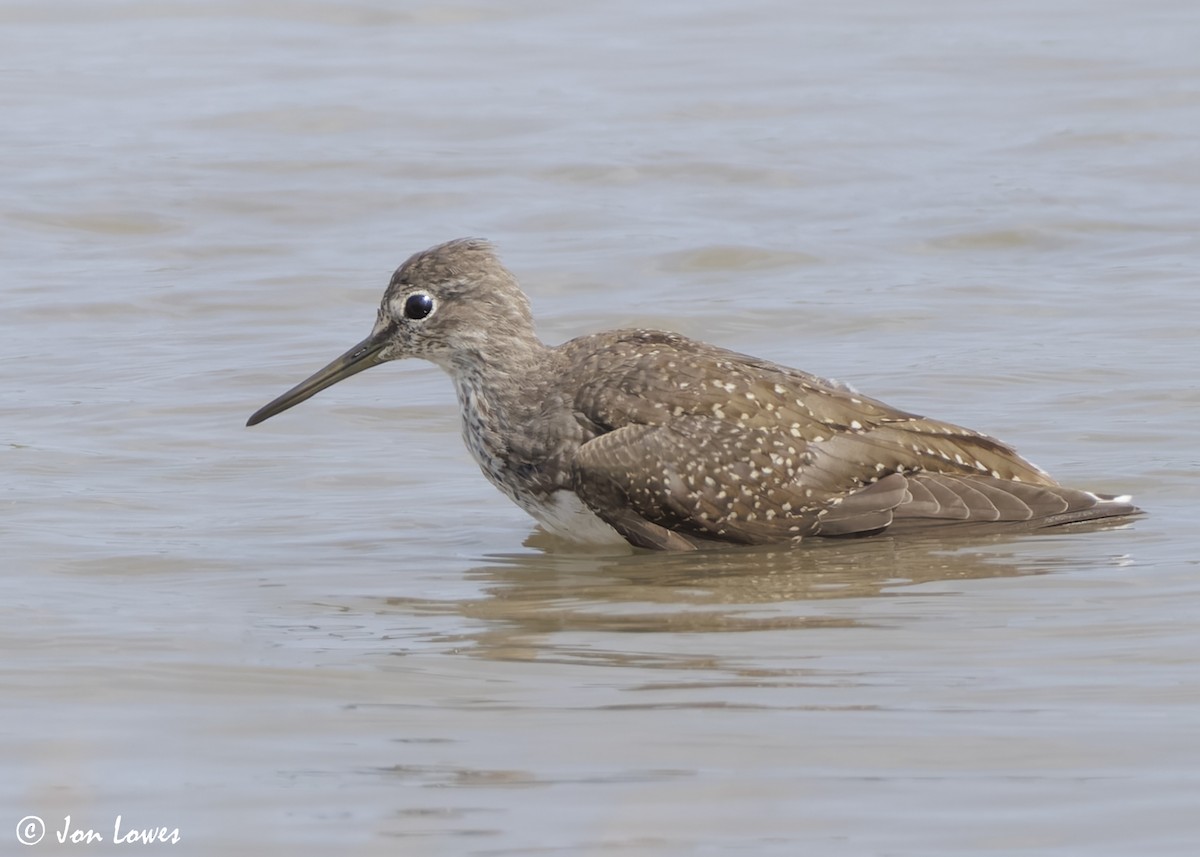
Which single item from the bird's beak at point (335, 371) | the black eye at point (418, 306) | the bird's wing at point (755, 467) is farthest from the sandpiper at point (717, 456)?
the bird's beak at point (335, 371)

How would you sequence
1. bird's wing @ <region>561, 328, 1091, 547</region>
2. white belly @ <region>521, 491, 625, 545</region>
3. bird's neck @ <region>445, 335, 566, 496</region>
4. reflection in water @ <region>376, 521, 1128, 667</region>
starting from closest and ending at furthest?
reflection in water @ <region>376, 521, 1128, 667</region>
bird's wing @ <region>561, 328, 1091, 547</region>
white belly @ <region>521, 491, 625, 545</region>
bird's neck @ <region>445, 335, 566, 496</region>

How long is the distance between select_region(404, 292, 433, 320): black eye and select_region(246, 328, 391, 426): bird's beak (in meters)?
0.15

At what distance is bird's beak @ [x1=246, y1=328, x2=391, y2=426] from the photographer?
31.9ft

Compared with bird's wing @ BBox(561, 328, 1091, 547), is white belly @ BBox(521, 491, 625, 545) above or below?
below

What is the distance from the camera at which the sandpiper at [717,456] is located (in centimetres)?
885

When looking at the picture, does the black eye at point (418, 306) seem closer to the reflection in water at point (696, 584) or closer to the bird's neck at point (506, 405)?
the bird's neck at point (506, 405)

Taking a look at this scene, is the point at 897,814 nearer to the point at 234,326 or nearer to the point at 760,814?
the point at 760,814

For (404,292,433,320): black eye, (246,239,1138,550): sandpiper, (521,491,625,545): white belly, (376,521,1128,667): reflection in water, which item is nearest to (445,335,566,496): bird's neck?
(246,239,1138,550): sandpiper

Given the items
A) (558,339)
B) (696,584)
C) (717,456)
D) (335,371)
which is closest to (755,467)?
(717,456)

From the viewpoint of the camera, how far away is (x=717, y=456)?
8.89 meters

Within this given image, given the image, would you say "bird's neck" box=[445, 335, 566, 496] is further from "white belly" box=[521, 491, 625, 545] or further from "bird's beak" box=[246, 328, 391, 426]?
"bird's beak" box=[246, 328, 391, 426]

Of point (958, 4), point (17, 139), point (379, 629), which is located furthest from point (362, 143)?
point (379, 629)

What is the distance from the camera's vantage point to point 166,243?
14.3 m

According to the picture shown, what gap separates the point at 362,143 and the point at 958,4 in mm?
7156
